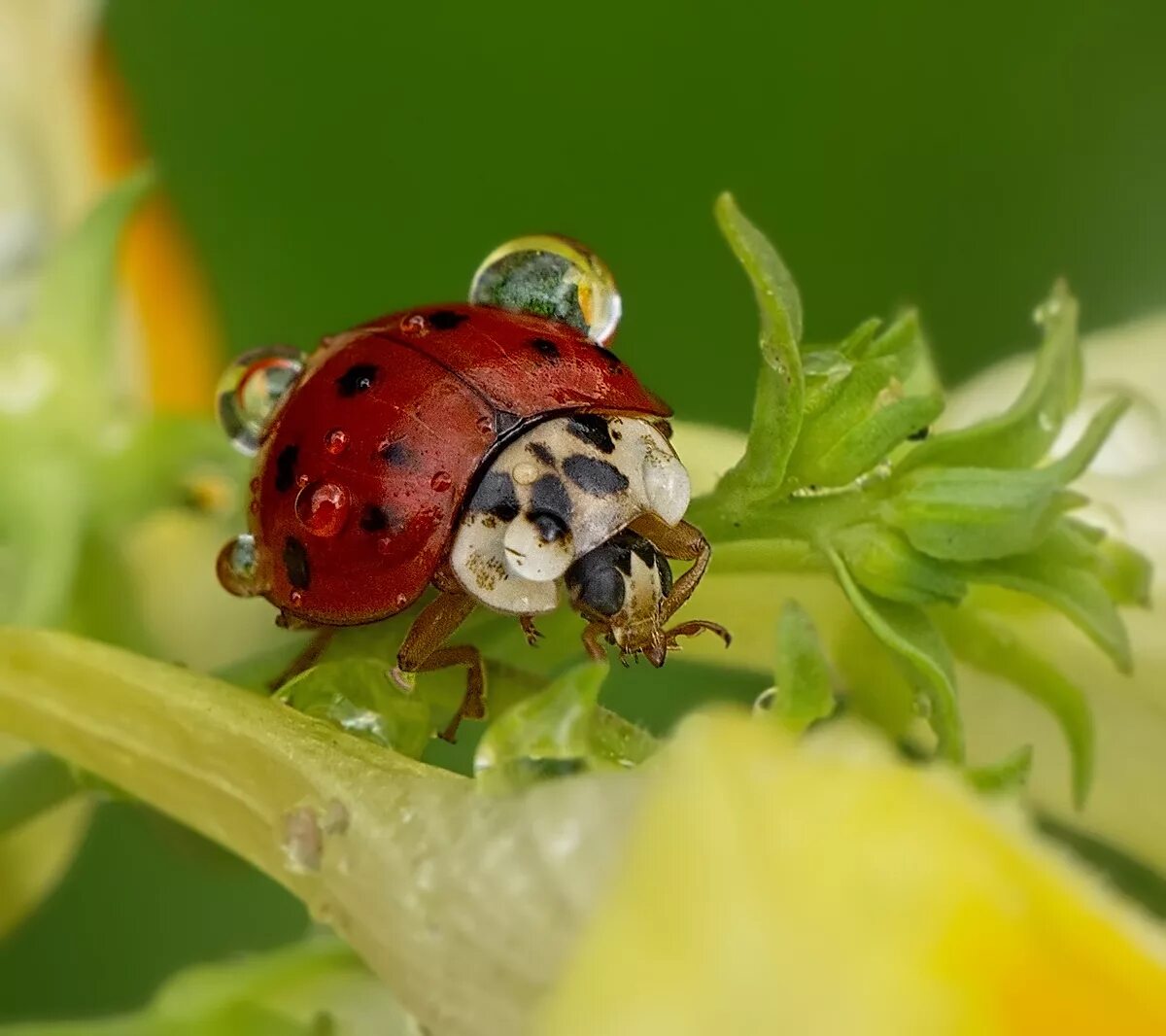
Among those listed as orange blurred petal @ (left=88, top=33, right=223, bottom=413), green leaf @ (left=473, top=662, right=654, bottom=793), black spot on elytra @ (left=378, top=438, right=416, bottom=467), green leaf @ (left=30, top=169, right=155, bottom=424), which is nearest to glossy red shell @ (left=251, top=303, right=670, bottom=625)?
black spot on elytra @ (left=378, top=438, right=416, bottom=467)

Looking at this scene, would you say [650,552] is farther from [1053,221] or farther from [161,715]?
[1053,221]

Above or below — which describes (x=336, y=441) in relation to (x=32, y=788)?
above

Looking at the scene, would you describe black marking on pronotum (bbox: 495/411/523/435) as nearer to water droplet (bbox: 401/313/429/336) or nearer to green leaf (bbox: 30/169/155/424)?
water droplet (bbox: 401/313/429/336)

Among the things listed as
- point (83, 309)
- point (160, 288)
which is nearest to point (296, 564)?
point (83, 309)

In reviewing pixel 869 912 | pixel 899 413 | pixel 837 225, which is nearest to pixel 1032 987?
pixel 869 912

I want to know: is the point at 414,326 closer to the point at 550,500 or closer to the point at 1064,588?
the point at 550,500
